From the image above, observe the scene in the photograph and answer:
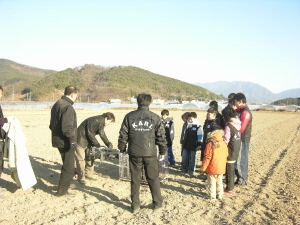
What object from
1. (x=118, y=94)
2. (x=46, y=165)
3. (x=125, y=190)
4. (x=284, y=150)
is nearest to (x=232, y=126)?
(x=125, y=190)

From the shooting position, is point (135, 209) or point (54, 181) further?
point (54, 181)

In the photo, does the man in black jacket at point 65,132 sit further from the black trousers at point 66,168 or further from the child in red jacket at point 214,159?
the child in red jacket at point 214,159

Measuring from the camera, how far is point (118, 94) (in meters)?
99.0

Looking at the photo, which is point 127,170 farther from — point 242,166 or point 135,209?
point 242,166

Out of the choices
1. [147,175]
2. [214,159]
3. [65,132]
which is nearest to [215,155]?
[214,159]

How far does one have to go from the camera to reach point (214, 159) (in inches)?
193

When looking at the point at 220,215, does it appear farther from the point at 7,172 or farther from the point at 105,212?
the point at 7,172

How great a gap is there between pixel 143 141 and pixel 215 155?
4.86 feet

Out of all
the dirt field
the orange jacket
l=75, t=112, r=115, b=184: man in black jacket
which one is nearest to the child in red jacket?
the orange jacket

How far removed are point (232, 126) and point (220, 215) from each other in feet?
5.93

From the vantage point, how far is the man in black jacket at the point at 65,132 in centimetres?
484

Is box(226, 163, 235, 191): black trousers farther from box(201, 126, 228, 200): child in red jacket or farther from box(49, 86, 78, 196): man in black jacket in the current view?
box(49, 86, 78, 196): man in black jacket


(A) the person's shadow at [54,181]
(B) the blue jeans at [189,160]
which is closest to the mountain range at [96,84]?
(A) the person's shadow at [54,181]

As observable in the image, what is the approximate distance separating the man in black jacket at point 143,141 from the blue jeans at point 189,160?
254 cm
